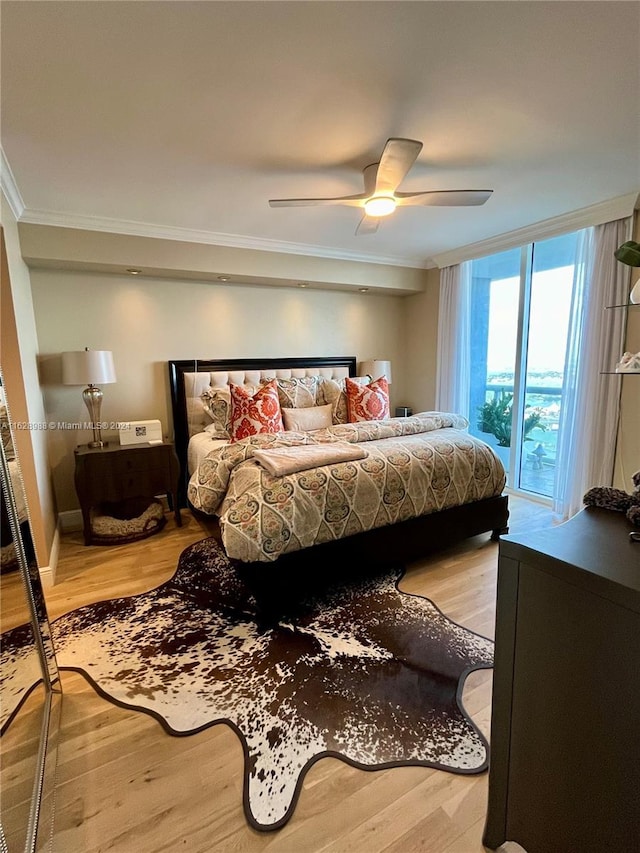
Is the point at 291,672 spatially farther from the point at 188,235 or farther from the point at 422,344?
the point at 422,344

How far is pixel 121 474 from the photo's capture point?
10.6ft

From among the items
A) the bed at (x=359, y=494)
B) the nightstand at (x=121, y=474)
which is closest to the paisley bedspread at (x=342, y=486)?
the bed at (x=359, y=494)

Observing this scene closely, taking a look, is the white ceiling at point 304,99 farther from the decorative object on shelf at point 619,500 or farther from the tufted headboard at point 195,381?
the decorative object on shelf at point 619,500

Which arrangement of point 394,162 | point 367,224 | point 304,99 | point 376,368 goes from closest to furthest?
point 304,99 → point 394,162 → point 367,224 → point 376,368

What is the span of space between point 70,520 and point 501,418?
4.18 meters

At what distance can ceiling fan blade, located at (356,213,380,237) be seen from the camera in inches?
106

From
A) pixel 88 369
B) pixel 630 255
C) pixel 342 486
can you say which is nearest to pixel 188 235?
pixel 88 369

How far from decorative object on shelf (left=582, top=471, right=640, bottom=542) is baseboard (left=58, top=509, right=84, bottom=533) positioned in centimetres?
373

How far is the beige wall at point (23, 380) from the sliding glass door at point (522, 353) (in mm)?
3990

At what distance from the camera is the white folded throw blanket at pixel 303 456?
2252mm

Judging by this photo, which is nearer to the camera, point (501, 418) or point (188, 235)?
point (188, 235)

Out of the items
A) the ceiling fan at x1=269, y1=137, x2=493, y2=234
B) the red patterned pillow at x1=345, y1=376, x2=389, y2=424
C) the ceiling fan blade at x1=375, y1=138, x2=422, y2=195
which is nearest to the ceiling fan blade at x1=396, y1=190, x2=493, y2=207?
the ceiling fan at x1=269, y1=137, x2=493, y2=234

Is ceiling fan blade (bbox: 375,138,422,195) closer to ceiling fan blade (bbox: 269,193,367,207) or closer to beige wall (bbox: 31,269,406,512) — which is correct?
ceiling fan blade (bbox: 269,193,367,207)

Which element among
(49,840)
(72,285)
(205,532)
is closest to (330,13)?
(49,840)
